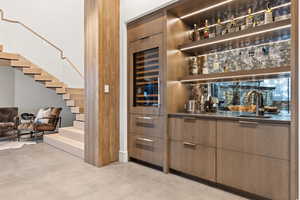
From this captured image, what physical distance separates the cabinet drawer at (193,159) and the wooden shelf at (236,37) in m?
1.36

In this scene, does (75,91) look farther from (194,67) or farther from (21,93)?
(194,67)

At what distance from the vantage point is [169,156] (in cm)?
299

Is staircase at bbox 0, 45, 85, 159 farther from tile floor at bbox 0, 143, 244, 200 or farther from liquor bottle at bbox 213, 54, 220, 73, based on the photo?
liquor bottle at bbox 213, 54, 220, 73

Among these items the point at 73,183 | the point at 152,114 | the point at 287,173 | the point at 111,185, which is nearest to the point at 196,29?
the point at 152,114

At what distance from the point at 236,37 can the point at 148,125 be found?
1.73m

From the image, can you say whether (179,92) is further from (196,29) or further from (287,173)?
(287,173)

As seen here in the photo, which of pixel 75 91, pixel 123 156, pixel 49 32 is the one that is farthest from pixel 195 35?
pixel 49 32

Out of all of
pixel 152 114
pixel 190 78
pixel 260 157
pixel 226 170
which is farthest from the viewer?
pixel 152 114

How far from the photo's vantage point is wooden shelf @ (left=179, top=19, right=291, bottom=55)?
219cm

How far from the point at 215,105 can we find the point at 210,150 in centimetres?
78

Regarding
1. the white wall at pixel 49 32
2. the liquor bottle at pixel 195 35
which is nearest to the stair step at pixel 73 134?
the white wall at pixel 49 32

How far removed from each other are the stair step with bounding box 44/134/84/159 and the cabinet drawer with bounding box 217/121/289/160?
2.62m

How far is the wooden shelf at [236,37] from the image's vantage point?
219cm

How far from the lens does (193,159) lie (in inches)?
106
